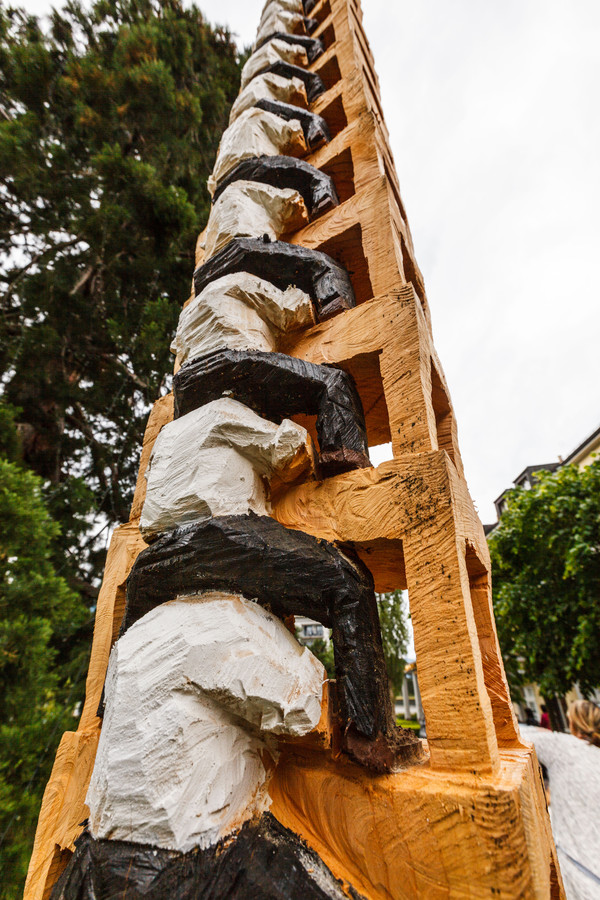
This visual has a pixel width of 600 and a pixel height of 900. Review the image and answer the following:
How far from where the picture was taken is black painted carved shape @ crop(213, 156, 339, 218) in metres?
1.33

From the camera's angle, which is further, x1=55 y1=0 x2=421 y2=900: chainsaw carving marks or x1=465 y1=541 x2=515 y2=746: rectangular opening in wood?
x1=465 y1=541 x2=515 y2=746: rectangular opening in wood

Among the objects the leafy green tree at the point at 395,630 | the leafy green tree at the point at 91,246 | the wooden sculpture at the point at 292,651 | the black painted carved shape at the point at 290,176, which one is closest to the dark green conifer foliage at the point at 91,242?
the leafy green tree at the point at 91,246

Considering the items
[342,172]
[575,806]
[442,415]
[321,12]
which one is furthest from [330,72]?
[575,806]

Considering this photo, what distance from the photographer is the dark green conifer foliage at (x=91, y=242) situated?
3.18 m

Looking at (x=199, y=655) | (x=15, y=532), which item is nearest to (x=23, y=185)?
(x=15, y=532)

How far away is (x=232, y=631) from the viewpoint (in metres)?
0.62

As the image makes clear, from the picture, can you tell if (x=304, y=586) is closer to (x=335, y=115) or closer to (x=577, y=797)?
(x=577, y=797)

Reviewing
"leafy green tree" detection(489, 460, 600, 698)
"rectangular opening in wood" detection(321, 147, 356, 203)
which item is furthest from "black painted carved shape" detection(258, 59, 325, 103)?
"leafy green tree" detection(489, 460, 600, 698)

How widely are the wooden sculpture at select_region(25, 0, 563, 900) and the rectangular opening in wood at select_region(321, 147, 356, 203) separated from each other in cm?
40

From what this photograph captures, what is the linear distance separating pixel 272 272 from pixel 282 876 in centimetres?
114

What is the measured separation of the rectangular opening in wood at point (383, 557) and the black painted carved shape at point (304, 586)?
0.03 meters

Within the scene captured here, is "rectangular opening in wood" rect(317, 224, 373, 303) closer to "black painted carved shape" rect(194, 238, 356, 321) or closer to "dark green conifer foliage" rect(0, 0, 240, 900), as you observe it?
"black painted carved shape" rect(194, 238, 356, 321)

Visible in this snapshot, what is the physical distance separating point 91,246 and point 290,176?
2728 mm

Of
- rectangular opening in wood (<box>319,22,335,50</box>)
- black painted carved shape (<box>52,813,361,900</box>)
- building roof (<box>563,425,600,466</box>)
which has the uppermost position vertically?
building roof (<box>563,425,600,466</box>)
